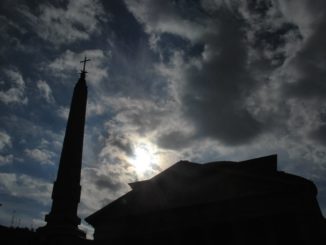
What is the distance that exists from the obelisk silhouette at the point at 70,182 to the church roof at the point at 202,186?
6176 mm

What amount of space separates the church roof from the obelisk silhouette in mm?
6176

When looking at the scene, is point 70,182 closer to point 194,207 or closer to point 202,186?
point 194,207

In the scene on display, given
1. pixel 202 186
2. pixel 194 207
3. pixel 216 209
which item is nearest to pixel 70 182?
pixel 194 207

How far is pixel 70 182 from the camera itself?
50.5ft

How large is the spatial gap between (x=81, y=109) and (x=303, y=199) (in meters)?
11.8

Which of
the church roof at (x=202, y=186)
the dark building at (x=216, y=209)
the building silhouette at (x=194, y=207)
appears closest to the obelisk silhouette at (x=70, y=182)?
the building silhouette at (x=194, y=207)

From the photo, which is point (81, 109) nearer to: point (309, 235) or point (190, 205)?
point (190, 205)

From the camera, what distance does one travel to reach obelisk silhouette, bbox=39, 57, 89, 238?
559 inches

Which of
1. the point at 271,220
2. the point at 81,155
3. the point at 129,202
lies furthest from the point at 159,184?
the point at 271,220

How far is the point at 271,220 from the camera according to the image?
15.7 m

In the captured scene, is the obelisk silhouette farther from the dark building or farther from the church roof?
the church roof

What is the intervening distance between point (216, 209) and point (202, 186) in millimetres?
1746

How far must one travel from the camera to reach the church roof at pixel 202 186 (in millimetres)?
16172

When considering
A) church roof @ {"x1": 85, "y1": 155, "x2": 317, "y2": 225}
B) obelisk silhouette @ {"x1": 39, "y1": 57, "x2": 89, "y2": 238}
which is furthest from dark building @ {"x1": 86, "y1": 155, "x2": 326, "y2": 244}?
obelisk silhouette @ {"x1": 39, "y1": 57, "x2": 89, "y2": 238}
